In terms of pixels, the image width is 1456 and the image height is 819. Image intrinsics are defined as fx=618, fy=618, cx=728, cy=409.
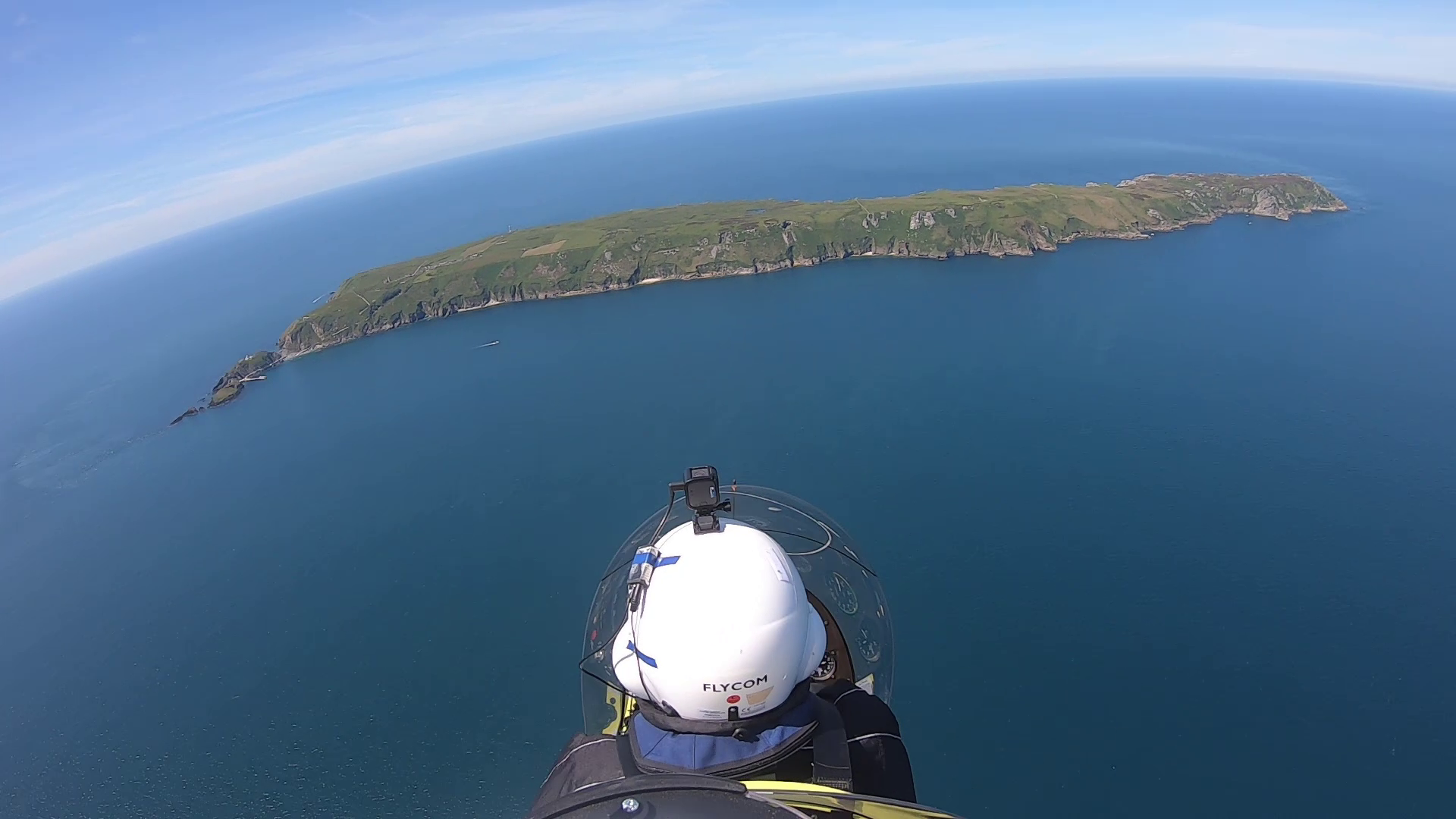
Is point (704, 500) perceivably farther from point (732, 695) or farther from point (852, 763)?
point (852, 763)

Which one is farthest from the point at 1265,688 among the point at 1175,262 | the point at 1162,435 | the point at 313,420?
the point at 313,420

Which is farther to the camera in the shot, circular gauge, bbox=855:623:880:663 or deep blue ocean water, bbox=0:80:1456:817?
deep blue ocean water, bbox=0:80:1456:817

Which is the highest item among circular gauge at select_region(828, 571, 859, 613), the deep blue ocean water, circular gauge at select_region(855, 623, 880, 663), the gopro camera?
the deep blue ocean water

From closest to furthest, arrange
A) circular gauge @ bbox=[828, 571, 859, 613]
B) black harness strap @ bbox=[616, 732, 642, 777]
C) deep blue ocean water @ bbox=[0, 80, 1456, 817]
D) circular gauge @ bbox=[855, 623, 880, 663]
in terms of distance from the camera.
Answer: black harness strap @ bbox=[616, 732, 642, 777], circular gauge @ bbox=[855, 623, 880, 663], circular gauge @ bbox=[828, 571, 859, 613], deep blue ocean water @ bbox=[0, 80, 1456, 817]

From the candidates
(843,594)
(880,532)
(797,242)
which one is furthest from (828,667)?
(797,242)

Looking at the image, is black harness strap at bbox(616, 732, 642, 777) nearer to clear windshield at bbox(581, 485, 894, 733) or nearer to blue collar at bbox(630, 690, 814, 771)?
blue collar at bbox(630, 690, 814, 771)

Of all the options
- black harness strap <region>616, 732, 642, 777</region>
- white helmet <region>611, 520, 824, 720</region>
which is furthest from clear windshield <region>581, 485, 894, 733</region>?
black harness strap <region>616, 732, 642, 777</region>

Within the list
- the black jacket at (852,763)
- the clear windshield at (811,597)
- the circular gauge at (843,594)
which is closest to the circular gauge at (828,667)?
the clear windshield at (811,597)
